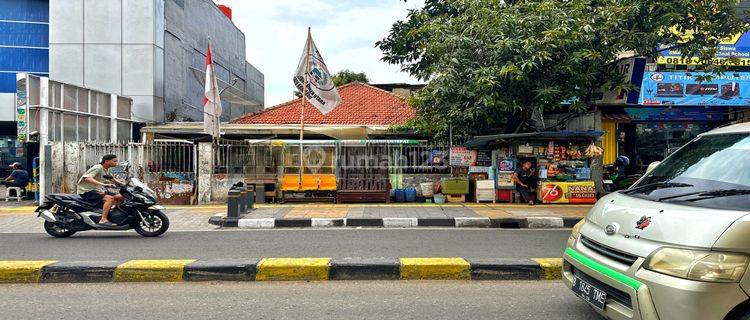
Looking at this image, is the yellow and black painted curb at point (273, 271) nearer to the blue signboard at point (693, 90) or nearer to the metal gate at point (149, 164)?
the metal gate at point (149, 164)

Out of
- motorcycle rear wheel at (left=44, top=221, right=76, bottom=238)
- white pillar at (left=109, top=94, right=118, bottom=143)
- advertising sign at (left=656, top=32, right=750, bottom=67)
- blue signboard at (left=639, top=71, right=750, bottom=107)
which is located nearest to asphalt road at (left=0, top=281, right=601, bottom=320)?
motorcycle rear wheel at (left=44, top=221, right=76, bottom=238)

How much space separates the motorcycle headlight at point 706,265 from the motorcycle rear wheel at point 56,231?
8652mm

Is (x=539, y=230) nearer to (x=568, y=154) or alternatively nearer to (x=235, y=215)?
(x=568, y=154)

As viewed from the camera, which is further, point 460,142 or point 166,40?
point 166,40

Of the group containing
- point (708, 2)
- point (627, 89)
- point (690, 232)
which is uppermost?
point (708, 2)

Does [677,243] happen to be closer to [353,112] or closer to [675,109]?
[675,109]

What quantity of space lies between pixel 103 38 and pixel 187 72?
382cm

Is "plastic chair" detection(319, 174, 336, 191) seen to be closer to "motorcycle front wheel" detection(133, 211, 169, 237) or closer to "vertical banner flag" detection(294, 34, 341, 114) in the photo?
"vertical banner flag" detection(294, 34, 341, 114)

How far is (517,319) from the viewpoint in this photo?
4.23m

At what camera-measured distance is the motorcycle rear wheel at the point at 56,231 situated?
27.2 ft

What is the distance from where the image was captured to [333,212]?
442 inches

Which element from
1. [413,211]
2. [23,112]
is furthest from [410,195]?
[23,112]

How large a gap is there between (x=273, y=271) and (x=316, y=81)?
29.4 feet

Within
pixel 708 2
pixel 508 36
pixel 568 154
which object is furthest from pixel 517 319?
pixel 708 2
